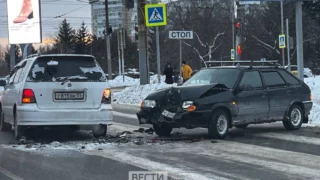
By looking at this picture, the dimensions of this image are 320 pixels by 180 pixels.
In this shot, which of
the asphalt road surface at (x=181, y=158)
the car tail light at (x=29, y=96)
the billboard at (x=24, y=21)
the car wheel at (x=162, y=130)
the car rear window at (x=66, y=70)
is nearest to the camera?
the asphalt road surface at (x=181, y=158)

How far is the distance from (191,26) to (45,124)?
58.1m

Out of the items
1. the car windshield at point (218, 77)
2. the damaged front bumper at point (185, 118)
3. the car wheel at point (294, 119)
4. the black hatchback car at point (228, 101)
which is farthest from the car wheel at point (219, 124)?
the car wheel at point (294, 119)

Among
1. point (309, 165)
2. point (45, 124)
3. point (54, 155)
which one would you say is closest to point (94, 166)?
point (54, 155)

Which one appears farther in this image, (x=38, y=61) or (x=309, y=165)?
(x=38, y=61)

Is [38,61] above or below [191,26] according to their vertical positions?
below

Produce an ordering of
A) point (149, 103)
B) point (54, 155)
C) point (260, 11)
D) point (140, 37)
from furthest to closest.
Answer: point (260, 11) < point (140, 37) < point (149, 103) < point (54, 155)

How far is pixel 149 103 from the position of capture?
35.4ft

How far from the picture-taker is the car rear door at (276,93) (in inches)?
449

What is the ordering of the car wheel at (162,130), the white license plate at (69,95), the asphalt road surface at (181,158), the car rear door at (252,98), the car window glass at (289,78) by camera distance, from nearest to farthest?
the asphalt road surface at (181,158) < the white license plate at (69,95) < the car rear door at (252,98) < the car wheel at (162,130) < the car window glass at (289,78)

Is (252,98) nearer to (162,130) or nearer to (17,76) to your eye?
(162,130)

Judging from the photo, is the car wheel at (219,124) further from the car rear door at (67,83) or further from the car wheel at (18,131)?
the car wheel at (18,131)

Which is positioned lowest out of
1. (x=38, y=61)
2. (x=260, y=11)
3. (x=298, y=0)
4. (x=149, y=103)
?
(x=149, y=103)

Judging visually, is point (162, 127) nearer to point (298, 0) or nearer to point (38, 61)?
point (38, 61)

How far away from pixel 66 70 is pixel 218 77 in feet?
10.6
